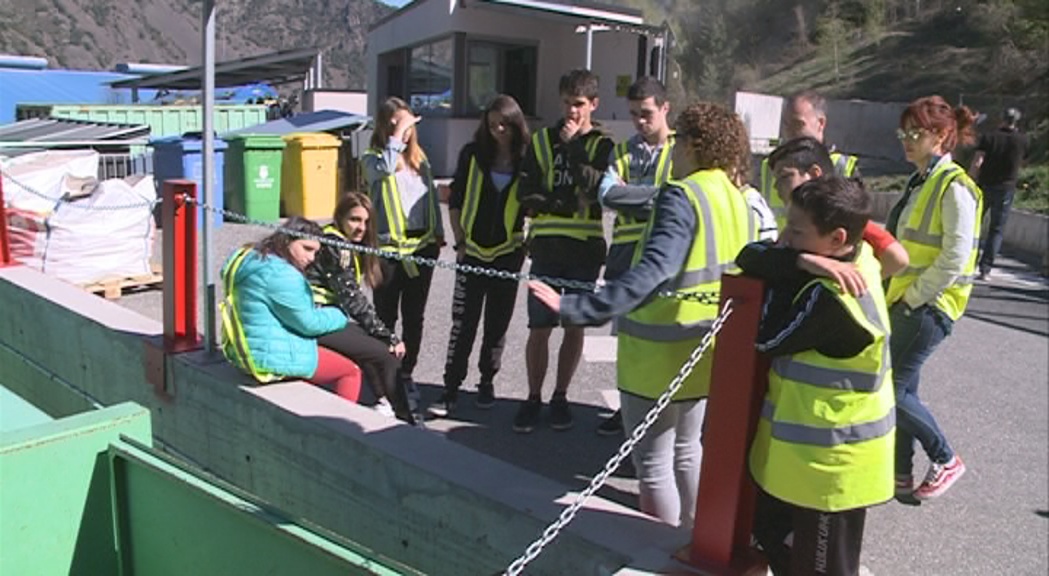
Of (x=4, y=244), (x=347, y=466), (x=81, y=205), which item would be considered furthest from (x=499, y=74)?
(x=347, y=466)

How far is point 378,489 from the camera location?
12.0ft

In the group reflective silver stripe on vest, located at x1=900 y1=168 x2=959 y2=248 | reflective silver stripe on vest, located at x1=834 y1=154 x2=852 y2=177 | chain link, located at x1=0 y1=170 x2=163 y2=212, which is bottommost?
chain link, located at x1=0 y1=170 x2=163 y2=212

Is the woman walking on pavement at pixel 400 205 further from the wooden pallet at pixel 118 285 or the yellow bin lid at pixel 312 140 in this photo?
the yellow bin lid at pixel 312 140

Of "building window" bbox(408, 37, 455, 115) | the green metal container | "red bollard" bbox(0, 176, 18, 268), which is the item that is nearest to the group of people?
"red bollard" bbox(0, 176, 18, 268)

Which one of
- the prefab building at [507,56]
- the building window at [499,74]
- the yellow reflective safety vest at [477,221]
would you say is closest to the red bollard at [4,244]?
the yellow reflective safety vest at [477,221]

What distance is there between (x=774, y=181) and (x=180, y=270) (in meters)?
2.97

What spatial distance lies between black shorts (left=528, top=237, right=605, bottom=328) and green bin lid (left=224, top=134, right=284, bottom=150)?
25.0 feet

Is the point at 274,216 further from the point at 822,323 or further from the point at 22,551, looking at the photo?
the point at 822,323

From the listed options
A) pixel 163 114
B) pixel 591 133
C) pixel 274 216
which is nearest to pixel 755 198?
pixel 591 133

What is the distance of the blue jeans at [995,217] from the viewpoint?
10.6m

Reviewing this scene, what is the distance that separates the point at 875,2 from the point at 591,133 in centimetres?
4439

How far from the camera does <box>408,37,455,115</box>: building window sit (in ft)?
58.5

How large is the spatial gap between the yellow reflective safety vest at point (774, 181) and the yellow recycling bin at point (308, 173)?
822cm

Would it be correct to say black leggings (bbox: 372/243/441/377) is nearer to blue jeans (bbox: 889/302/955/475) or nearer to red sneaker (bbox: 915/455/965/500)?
blue jeans (bbox: 889/302/955/475)
